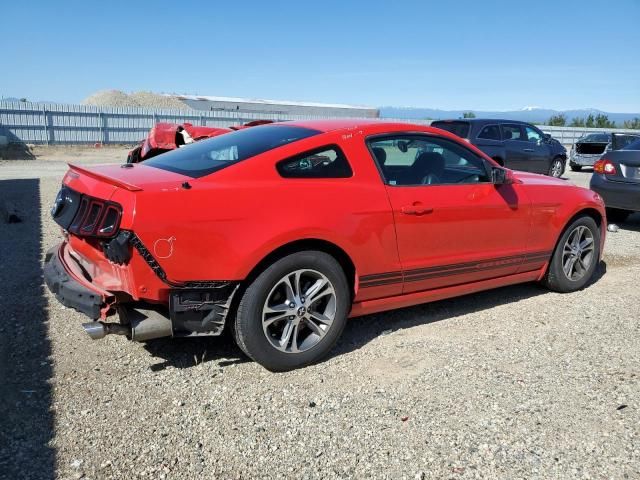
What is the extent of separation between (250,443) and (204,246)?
3.58 ft

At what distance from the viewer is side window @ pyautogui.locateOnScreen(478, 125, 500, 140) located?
13.3 m

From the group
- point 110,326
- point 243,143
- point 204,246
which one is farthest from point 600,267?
point 110,326

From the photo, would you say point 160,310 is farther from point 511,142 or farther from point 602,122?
point 602,122

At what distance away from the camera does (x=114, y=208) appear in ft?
10.1

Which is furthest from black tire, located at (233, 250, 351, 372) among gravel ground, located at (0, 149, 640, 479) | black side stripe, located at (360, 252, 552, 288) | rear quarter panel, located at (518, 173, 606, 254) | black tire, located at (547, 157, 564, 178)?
black tire, located at (547, 157, 564, 178)

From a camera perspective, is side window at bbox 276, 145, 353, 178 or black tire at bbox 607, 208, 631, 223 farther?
black tire at bbox 607, 208, 631, 223

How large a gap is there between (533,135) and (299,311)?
13.1m

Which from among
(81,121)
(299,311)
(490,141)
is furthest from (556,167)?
(81,121)

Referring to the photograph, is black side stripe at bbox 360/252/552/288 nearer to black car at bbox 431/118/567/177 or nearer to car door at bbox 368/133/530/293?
car door at bbox 368/133/530/293

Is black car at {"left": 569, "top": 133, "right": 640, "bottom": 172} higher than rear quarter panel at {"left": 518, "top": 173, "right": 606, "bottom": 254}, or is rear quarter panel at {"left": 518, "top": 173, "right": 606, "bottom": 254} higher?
black car at {"left": 569, "top": 133, "right": 640, "bottom": 172}

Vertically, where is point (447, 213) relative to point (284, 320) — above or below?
above

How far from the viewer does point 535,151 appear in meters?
14.6

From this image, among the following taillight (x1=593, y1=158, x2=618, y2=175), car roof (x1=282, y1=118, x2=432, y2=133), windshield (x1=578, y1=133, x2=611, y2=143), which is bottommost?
taillight (x1=593, y1=158, x2=618, y2=175)

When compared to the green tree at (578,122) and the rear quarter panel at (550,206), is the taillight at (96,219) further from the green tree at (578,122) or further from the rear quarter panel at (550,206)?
the green tree at (578,122)
